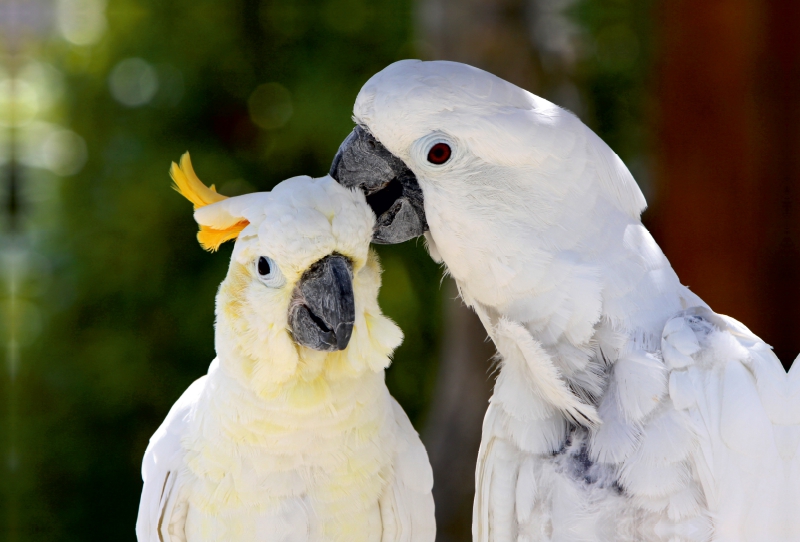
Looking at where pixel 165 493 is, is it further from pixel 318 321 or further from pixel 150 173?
pixel 150 173

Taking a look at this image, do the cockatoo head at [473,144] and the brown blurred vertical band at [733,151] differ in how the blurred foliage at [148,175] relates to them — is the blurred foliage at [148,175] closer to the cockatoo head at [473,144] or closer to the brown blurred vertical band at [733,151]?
the brown blurred vertical band at [733,151]

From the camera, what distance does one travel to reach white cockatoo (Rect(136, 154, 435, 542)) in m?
1.56

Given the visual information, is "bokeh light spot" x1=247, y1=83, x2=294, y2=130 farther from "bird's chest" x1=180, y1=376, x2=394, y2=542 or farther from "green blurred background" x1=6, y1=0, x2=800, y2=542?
"bird's chest" x1=180, y1=376, x2=394, y2=542

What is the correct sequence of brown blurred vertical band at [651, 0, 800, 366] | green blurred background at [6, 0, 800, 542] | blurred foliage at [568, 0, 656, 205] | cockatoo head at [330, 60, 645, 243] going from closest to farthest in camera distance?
cockatoo head at [330, 60, 645, 243]
brown blurred vertical band at [651, 0, 800, 366]
green blurred background at [6, 0, 800, 542]
blurred foliage at [568, 0, 656, 205]

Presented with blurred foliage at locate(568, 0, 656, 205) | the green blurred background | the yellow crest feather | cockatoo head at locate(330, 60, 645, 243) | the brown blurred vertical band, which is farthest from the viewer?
blurred foliage at locate(568, 0, 656, 205)

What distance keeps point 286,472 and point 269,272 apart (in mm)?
458

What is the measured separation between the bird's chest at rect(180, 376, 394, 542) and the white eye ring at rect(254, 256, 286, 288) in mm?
273

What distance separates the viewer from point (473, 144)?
1.51m

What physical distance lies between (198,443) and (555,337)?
0.86 metres

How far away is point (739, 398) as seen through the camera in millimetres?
1415

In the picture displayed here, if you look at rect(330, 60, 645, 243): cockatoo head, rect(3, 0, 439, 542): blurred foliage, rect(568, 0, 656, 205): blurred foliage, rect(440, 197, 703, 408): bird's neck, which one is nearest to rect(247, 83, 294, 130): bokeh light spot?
rect(3, 0, 439, 542): blurred foliage

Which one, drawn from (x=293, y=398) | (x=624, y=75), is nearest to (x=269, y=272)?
(x=293, y=398)

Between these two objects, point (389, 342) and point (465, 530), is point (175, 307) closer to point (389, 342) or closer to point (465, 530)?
point (465, 530)

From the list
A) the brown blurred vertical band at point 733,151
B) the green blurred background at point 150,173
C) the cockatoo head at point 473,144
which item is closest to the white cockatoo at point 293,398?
the cockatoo head at point 473,144
